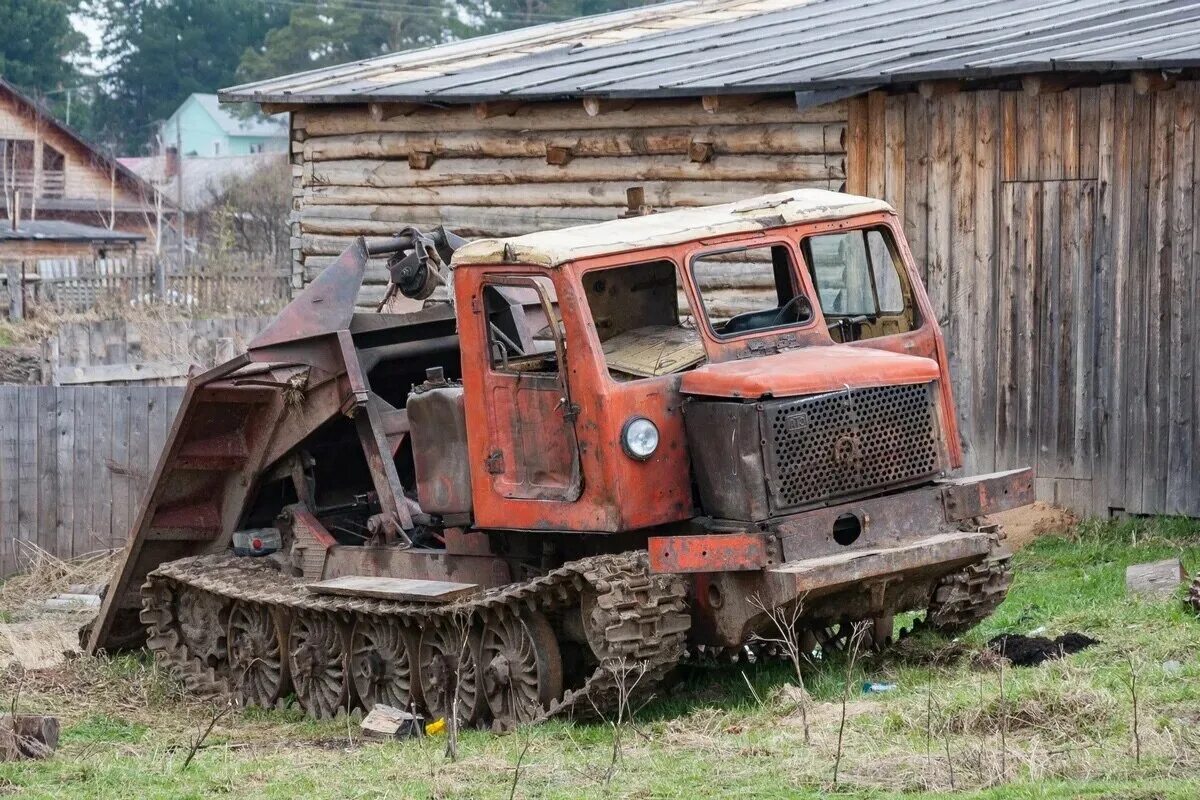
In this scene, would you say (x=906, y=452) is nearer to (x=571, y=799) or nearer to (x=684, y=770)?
(x=684, y=770)

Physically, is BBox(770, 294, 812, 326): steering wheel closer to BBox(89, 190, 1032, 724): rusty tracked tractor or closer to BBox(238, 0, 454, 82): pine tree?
BBox(89, 190, 1032, 724): rusty tracked tractor

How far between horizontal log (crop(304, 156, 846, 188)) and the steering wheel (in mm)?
5467

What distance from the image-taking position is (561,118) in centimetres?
1628

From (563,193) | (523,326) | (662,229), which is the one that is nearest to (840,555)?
(662,229)

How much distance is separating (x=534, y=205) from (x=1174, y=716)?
10.6 m

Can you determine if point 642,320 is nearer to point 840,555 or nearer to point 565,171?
point 840,555

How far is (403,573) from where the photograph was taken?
9.78m

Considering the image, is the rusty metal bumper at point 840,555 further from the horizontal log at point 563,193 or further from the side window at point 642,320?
Result: the horizontal log at point 563,193

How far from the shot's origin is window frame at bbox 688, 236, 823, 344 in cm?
852

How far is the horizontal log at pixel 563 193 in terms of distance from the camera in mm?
14953

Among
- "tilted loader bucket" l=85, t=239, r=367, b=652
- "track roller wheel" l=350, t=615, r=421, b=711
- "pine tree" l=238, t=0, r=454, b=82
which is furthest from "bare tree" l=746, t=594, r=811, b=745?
"pine tree" l=238, t=0, r=454, b=82

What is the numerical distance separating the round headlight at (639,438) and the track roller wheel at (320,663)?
2.54 metres

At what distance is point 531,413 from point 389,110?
9847 mm

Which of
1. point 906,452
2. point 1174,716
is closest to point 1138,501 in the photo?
point 906,452
